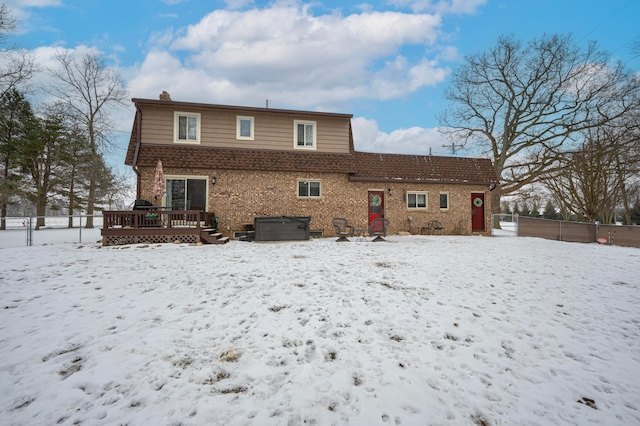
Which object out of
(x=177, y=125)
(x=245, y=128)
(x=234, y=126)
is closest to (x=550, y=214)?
(x=245, y=128)

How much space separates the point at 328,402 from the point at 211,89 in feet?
97.9

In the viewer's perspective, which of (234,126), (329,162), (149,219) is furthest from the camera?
(329,162)

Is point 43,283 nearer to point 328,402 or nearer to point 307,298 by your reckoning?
point 307,298

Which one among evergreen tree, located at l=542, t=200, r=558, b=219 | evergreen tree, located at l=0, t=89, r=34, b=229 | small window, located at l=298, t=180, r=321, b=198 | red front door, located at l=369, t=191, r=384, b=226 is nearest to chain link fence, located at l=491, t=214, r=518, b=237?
red front door, located at l=369, t=191, r=384, b=226

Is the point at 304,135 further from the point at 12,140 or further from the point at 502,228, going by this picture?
the point at 12,140

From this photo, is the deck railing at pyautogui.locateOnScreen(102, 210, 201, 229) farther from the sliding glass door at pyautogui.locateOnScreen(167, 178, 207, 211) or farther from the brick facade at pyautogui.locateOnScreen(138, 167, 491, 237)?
the brick facade at pyautogui.locateOnScreen(138, 167, 491, 237)

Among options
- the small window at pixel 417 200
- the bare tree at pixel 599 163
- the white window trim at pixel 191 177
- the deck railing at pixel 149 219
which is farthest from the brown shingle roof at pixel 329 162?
the bare tree at pixel 599 163

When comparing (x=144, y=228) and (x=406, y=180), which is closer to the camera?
(x=144, y=228)

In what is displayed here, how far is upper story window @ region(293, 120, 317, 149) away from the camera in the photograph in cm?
1428

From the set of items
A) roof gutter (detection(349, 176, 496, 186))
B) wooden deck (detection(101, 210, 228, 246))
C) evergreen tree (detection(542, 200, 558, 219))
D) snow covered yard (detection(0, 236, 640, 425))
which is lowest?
snow covered yard (detection(0, 236, 640, 425))

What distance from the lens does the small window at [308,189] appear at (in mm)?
14062

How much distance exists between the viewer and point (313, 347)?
332cm

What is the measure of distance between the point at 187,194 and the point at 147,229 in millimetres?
2967

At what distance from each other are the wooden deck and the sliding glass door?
191cm
